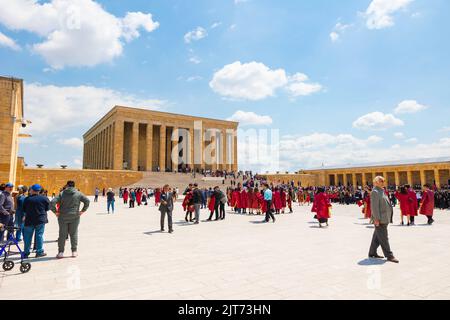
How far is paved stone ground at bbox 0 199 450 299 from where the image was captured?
3.41m

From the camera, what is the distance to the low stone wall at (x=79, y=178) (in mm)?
31797

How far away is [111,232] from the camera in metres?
8.57

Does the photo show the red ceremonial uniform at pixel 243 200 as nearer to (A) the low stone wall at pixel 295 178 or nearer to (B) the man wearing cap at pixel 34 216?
(B) the man wearing cap at pixel 34 216

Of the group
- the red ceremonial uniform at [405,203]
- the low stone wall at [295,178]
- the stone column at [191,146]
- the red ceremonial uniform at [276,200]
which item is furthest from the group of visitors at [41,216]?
the low stone wall at [295,178]

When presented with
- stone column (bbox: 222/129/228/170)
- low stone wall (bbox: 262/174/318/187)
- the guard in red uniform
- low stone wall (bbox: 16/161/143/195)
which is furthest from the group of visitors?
stone column (bbox: 222/129/228/170)

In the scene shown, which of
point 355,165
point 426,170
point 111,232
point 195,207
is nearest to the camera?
point 111,232

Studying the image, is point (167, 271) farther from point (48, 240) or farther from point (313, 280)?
point (48, 240)

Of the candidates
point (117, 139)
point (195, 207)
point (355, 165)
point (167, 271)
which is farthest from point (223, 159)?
point (167, 271)

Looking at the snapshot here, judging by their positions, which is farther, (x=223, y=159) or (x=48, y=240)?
(x=223, y=159)

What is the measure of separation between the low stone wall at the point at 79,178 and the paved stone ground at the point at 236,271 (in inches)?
1203

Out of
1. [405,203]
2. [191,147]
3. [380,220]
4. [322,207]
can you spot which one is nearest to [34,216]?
[380,220]

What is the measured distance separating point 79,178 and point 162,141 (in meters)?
13.2

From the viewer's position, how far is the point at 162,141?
43688 mm

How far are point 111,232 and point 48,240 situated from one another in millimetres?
1667
